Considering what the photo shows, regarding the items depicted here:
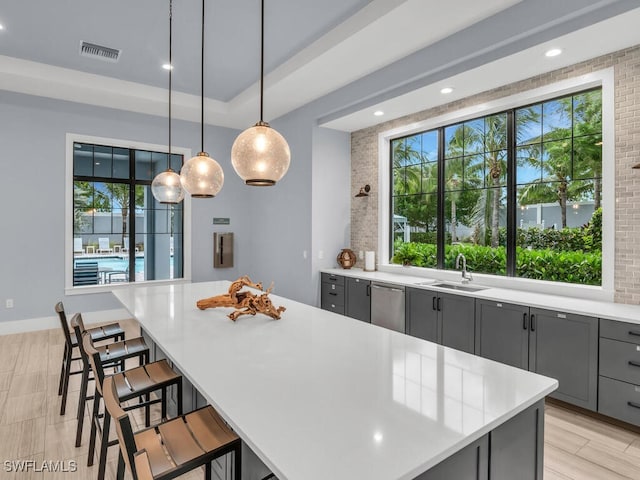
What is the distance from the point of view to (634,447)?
2.48 meters

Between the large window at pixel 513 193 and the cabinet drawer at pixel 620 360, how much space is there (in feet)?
2.77

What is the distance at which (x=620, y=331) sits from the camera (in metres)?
2.63

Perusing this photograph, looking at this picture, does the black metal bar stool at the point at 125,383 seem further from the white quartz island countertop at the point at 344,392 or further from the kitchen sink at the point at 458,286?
the kitchen sink at the point at 458,286

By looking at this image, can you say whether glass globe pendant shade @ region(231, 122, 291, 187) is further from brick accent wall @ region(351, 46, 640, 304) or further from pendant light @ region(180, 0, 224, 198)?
brick accent wall @ region(351, 46, 640, 304)

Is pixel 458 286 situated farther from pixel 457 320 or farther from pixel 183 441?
pixel 183 441

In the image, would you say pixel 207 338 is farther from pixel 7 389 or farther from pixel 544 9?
pixel 544 9

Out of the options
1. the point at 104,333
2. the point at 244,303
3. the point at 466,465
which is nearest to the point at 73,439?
the point at 104,333

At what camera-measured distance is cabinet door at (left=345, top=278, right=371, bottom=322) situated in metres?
4.58

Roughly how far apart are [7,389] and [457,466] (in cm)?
386

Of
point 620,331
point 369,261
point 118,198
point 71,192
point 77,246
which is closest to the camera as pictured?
point 620,331

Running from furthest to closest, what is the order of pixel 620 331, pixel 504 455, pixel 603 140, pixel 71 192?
1. pixel 71 192
2. pixel 603 140
3. pixel 620 331
4. pixel 504 455

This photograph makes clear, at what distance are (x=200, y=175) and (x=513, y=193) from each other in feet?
10.3

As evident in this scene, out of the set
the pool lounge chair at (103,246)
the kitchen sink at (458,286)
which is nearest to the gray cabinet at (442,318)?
the kitchen sink at (458,286)

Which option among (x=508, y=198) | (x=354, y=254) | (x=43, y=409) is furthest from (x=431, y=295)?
(x=43, y=409)
